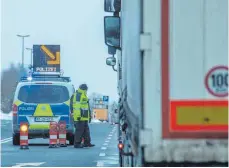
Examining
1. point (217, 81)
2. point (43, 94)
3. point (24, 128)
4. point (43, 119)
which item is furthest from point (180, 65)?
point (43, 94)

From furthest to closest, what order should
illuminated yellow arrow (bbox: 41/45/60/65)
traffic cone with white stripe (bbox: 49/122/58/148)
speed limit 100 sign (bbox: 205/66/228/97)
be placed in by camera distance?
illuminated yellow arrow (bbox: 41/45/60/65), traffic cone with white stripe (bbox: 49/122/58/148), speed limit 100 sign (bbox: 205/66/228/97)

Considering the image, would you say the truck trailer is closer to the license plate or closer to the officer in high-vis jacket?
the officer in high-vis jacket

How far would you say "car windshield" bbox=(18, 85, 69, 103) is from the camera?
23250 mm

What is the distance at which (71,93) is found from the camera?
23.3m

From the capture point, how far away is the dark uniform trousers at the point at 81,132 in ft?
71.5

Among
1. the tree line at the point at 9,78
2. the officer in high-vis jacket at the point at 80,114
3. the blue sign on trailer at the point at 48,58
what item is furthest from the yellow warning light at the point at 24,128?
the tree line at the point at 9,78

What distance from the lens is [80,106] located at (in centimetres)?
2170

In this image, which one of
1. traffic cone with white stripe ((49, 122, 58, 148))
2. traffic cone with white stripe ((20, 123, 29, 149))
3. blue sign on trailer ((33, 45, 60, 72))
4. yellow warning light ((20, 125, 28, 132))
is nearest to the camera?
traffic cone with white stripe ((20, 123, 29, 149))

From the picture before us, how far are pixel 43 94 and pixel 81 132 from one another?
2212 mm

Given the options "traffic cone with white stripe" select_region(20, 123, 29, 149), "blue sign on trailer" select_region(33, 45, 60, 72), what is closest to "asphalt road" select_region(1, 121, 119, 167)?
"traffic cone with white stripe" select_region(20, 123, 29, 149)

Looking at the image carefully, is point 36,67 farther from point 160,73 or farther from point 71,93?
point 160,73

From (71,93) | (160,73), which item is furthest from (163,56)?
(71,93)

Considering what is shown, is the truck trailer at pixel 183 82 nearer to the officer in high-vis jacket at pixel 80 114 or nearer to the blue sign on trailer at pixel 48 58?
the officer in high-vis jacket at pixel 80 114

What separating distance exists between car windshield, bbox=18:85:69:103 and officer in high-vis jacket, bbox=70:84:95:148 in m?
1.23
